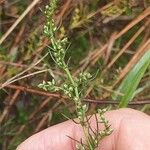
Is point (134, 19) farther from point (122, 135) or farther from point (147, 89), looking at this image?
point (122, 135)

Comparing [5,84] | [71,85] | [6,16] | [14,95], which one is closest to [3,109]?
[14,95]

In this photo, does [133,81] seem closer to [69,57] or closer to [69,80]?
[69,57]

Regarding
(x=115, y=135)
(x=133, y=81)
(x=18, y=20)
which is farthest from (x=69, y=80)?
(x=18, y=20)

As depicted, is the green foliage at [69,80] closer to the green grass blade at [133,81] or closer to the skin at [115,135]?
the skin at [115,135]

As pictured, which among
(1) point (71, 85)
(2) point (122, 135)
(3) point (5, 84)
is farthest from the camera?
(3) point (5, 84)

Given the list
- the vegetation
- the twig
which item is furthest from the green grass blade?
the twig
